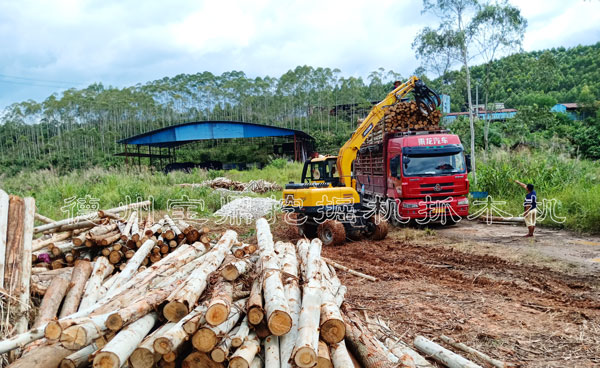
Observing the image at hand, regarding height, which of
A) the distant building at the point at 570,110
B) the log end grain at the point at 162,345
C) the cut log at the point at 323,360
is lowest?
the cut log at the point at 323,360

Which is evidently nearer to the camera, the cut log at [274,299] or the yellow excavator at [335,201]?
the cut log at [274,299]

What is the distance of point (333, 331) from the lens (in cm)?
322

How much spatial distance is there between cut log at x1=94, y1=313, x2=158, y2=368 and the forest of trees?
36112 millimetres

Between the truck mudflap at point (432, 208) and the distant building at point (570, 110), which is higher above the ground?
the distant building at point (570, 110)

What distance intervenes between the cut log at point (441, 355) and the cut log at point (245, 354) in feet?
5.79

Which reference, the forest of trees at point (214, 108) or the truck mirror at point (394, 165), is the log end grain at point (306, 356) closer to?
the truck mirror at point (394, 165)

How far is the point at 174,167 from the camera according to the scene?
36750 mm

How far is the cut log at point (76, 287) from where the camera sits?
482 centimetres

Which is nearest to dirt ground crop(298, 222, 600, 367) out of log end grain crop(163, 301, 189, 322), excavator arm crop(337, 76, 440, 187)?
log end grain crop(163, 301, 189, 322)

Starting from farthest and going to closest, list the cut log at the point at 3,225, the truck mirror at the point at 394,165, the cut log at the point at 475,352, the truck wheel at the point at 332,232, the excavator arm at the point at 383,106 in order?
the excavator arm at the point at 383,106, the truck mirror at the point at 394,165, the truck wheel at the point at 332,232, the cut log at the point at 3,225, the cut log at the point at 475,352

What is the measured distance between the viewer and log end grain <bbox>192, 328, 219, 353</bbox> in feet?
9.88

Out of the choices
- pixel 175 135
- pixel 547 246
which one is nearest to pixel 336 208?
pixel 547 246

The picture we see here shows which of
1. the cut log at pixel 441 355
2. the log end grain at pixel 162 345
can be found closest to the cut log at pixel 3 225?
the log end grain at pixel 162 345

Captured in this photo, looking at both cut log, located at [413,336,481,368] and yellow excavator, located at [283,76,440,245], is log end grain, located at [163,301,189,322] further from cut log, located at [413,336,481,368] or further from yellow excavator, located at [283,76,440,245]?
yellow excavator, located at [283,76,440,245]
